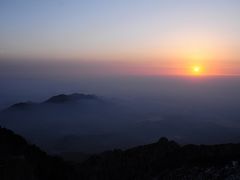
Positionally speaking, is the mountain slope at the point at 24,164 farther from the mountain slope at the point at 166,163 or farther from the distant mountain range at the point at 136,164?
the mountain slope at the point at 166,163

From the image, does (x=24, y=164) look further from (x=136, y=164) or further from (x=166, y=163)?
(x=166, y=163)

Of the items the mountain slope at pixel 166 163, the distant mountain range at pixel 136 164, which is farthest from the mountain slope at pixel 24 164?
the mountain slope at pixel 166 163

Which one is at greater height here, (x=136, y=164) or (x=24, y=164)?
(x=24, y=164)

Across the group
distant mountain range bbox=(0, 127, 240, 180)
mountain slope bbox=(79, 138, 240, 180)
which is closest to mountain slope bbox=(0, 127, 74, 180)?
distant mountain range bbox=(0, 127, 240, 180)

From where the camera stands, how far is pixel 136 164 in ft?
170

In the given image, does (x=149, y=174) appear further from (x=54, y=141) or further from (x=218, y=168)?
(x=54, y=141)

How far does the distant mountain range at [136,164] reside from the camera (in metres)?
38.7

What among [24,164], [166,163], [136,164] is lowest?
[136,164]

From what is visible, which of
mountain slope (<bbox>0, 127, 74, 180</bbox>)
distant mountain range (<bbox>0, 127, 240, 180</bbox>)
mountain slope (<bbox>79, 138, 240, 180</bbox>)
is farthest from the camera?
mountain slope (<bbox>0, 127, 74, 180</bbox>)

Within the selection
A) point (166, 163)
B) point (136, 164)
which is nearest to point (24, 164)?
point (136, 164)

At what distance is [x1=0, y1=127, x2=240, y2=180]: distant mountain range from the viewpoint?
38.7 metres

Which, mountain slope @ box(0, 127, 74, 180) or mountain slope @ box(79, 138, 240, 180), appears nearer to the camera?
mountain slope @ box(79, 138, 240, 180)

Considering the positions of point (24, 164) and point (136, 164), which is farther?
point (136, 164)

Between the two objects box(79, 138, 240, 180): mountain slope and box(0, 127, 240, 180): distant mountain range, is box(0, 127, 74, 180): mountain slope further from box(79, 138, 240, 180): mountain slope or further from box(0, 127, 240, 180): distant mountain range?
box(79, 138, 240, 180): mountain slope
